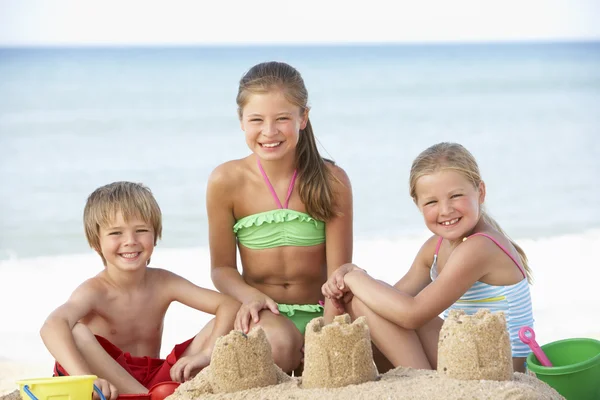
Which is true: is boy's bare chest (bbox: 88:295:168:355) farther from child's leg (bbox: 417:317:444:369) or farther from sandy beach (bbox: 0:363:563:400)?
child's leg (bbox: 417:317:444:369)

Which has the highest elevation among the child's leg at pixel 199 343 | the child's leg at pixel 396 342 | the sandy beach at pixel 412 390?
the child's leg at pixel 199 343

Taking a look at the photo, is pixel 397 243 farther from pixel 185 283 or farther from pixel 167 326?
pixel 185 283

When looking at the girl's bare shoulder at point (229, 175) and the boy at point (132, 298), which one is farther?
the girl's bare shoulder at point (229, 175)

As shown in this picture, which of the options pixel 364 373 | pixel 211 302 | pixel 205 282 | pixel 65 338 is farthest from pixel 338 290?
pixel 205 282

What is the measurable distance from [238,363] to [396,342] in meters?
0.68

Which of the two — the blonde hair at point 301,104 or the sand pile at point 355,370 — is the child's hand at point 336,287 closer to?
the blonde hair at point 301,104

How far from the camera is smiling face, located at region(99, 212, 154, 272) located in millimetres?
3059

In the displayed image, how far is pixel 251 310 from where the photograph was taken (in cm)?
304

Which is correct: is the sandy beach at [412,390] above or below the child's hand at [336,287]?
below

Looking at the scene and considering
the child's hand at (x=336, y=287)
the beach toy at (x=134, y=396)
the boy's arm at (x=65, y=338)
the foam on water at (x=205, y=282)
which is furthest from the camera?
the foam on water at (x=205, y=282)

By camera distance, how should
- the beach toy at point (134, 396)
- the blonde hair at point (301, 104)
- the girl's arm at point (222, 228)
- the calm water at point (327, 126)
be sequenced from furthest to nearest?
the calm water at point (327, 126), the girl's arm at point (222, 228), the blonde hair at point (301, 104), the beach toy at point (134, 396)

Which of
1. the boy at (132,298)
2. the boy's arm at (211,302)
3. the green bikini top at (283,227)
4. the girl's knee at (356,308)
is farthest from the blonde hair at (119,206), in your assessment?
the girl's knee at (356,308)

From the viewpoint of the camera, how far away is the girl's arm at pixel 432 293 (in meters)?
2.71

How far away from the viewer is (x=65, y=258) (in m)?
7.59
